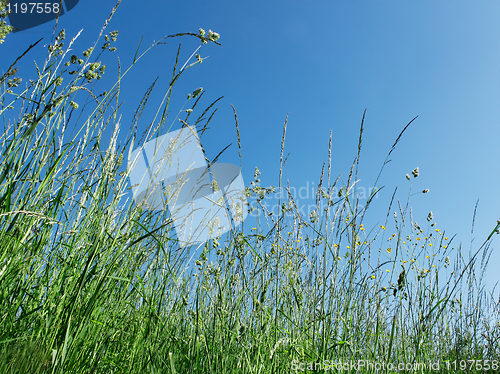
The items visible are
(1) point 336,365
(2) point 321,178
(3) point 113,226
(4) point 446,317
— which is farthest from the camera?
(4) point 446,317

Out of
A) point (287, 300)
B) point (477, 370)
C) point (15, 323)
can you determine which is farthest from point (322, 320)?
point (477, 370)

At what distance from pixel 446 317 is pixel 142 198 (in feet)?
7.70

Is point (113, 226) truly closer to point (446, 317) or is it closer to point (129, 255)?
point (129, 255)

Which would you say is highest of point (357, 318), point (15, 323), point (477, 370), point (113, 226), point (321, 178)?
point (321, 178)

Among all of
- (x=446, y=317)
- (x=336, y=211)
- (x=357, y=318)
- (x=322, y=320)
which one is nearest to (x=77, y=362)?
(x=322, y=320)

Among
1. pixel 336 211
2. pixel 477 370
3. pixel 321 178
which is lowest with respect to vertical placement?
pixel 477 370

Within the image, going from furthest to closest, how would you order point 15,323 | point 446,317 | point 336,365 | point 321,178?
1. point 446,317
2. point 321,178
3. point 336,365
4. point 15,323

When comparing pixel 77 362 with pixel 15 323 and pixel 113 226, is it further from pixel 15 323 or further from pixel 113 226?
pixel 113 226

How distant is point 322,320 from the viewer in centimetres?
126

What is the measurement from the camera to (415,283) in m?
1.91

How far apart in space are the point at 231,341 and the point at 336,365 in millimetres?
414

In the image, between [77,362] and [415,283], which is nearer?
[77,362]

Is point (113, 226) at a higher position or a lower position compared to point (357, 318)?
higher

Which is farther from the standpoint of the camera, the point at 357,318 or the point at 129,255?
the point at 357,318
